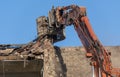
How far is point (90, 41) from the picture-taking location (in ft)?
51.9

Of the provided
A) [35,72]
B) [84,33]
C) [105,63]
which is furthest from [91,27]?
[35,72]

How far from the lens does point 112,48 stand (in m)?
22.9

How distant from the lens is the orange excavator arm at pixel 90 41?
15309 mm

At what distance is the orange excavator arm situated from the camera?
50.2 ft

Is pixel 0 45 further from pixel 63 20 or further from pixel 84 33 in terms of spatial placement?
pixel 84 33

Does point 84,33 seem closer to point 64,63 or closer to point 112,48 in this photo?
point 64,63

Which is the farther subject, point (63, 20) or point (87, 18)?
point (63, 20)

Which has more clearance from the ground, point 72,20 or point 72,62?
point 72,20

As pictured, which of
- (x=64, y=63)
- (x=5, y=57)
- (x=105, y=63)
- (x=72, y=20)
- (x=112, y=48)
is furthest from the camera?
(x=112, y=48)

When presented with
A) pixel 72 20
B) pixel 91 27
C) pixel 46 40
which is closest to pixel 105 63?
pixel 91 27

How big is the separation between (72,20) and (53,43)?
389cm

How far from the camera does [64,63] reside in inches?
842

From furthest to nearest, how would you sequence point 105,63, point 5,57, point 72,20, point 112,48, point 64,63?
point 112,48 → point 64,63 → point 5,57 → point 72,20 → point 105,63

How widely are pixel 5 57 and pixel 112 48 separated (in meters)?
5.85
